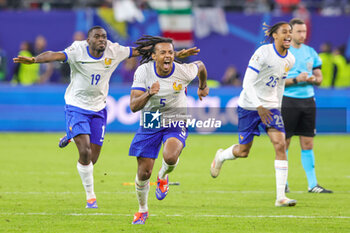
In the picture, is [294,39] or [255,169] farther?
[255,169]

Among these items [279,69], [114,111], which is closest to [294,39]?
[279,69]

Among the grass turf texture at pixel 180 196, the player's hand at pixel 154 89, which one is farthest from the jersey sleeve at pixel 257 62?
the player's hand at pixel 154 89

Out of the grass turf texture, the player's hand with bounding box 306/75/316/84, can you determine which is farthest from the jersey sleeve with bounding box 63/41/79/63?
the player's hand with bounding box 306/75/316/84

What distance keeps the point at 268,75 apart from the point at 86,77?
263 centimetres

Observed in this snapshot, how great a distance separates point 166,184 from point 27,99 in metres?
13.1

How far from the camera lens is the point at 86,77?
10297mm

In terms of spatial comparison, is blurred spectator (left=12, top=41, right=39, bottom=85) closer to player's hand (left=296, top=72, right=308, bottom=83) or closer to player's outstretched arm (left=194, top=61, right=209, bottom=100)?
player's hand (left=296, top=72, right=308, bottom=83)

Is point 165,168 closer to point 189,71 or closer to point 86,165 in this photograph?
point 86,165

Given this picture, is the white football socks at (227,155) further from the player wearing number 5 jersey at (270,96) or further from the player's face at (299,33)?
the player's face at (299,33)

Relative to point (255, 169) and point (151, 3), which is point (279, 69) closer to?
point (255, 169)

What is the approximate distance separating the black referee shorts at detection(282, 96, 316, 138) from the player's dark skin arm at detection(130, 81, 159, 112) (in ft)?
12.1

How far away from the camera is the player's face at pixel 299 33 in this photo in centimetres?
1138

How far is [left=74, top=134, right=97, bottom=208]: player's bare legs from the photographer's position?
9820 mm

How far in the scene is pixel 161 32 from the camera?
27062mm
